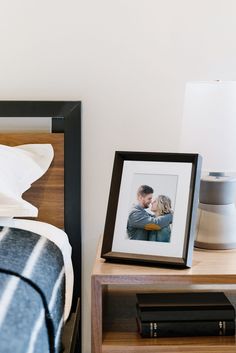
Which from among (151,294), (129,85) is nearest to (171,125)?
(129,85)

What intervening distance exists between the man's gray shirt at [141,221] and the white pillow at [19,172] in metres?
0.25

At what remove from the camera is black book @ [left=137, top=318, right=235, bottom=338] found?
1.26 m

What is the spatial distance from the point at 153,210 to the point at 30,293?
0.43 metres

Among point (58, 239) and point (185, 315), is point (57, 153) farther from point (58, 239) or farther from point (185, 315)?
point (185, 315)

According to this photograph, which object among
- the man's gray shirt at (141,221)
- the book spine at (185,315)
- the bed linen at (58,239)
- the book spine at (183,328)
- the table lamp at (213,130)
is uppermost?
the table lamp at (213,130)

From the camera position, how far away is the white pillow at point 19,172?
1276mm

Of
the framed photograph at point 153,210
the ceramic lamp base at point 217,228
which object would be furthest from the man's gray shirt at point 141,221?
the ceramic lamp base at point 217,228

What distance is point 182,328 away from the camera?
1259 millimetres

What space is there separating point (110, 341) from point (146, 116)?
0.75 m

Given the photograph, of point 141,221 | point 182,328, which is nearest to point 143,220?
point 141,221

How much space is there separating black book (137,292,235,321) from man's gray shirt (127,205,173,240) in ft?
0.58

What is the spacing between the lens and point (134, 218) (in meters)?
1.31

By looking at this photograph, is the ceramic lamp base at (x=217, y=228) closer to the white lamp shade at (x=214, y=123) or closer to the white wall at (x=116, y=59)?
the white lamp shade at (x=214, y=123)

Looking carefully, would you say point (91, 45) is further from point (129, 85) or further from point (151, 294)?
point (151, 294)
